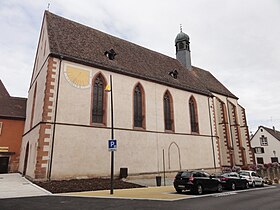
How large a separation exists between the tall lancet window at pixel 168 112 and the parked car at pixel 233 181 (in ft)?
22.1

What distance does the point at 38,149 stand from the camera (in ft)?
43.5

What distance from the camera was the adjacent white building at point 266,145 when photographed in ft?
132

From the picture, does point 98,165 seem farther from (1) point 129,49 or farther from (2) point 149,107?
(1) point 129,49

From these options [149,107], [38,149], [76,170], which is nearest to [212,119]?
[149,107]

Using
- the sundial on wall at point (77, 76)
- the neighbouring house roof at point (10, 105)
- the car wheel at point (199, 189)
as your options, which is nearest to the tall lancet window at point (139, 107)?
the sundial on wall at point (77, 76)

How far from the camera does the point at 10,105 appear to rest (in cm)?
2211

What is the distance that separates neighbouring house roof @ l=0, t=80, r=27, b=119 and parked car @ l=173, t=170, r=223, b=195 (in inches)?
649

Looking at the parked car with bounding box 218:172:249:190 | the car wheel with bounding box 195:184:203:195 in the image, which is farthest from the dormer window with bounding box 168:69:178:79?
the car wheel with bounding box 195:184:203:195

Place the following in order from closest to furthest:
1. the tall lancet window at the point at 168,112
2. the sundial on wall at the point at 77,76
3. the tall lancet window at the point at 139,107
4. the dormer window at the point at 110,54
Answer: the sundial on wall at the point at 77,76 < the tall lancet window at the point at 139,107 < the dormer window at the point at 110,54 < the tall lancet window at the point at 168,112

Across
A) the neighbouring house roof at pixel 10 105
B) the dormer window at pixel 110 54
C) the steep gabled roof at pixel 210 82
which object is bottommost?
Result: the neighbouring house roof at pixel 10 105

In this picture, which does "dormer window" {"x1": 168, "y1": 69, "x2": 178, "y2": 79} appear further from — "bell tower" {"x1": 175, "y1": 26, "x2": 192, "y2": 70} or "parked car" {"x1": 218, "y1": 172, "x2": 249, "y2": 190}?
"parked car" {"x1": 218, "y1": 172, "x2": 249, "y2": 190}

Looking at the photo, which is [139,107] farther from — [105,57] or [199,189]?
[199,189]

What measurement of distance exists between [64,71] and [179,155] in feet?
39.8

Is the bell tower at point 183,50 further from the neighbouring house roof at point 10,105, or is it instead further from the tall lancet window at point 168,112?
the neighbouring house roof at point 10,105
